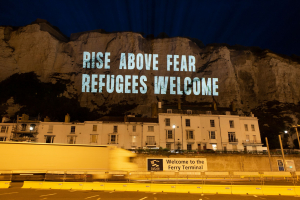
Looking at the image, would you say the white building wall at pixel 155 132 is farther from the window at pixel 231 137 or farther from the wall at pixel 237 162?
the wall at pixel 237 162

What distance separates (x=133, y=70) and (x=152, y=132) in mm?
42771

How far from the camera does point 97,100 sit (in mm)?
80938

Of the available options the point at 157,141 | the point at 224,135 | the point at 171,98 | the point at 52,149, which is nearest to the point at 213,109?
the point at 224,135

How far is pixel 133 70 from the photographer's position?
277 feet

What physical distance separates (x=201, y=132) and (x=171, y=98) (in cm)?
3939

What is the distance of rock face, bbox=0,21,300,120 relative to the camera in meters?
81.8

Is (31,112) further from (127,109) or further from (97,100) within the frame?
(127,109)

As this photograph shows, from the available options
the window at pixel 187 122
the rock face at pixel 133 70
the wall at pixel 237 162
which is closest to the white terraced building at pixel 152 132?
the window at pixel 187 122

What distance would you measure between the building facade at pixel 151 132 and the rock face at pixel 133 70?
30.6m

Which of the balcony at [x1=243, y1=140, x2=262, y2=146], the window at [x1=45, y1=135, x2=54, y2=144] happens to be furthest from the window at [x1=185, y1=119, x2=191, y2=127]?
the window at [x1=45, y1=135, x2=54, y2=144]

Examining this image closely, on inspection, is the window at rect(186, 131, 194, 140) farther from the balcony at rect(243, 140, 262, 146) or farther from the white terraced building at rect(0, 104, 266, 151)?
the balcony at rect(243, 140, 262, 146)

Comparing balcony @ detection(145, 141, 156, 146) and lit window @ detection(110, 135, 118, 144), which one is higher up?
lit window @ detection(110, 135, 118, 144)

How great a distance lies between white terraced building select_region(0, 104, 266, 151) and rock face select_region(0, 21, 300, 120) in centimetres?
3060

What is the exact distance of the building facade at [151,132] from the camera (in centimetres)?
4572
